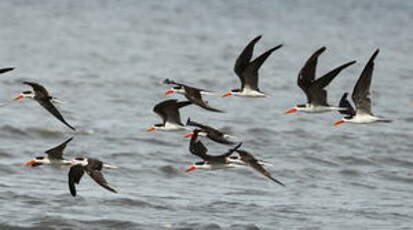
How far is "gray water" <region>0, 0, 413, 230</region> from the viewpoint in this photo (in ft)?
58.7

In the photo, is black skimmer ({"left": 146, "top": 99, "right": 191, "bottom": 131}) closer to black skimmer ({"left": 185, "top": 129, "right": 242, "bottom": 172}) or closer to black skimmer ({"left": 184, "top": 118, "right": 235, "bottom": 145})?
→ black skimmer ({"left": 184, "top": 118, "right": 235, "bottom": 145})

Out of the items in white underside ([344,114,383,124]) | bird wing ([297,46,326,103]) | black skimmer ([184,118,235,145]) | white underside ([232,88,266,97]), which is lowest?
black skimmer ([184,118,235,145])

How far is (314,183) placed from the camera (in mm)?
20953

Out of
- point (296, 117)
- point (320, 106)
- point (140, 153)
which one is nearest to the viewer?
point (320, 106)

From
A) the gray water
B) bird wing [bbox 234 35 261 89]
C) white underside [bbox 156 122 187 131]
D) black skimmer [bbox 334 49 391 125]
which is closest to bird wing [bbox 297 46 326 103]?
black skimmer [bbox 334 49 391 125]

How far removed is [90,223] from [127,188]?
283 centimetres

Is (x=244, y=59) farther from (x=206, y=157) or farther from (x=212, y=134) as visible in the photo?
(x=206, y=157)

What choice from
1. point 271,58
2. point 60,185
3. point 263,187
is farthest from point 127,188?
point 271,58

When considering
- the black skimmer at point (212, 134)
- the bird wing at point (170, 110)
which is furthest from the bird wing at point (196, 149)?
the bird wing at point (170, 110)

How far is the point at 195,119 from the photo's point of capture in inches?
1076

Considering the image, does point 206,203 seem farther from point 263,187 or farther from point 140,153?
point 140,153

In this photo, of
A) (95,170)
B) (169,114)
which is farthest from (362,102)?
(95,170)

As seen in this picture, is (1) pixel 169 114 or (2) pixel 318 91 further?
(1) pixel 169 114

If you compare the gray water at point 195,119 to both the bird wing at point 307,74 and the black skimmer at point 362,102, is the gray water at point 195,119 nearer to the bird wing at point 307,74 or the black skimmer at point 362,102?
the black skimmer at point 362,102
